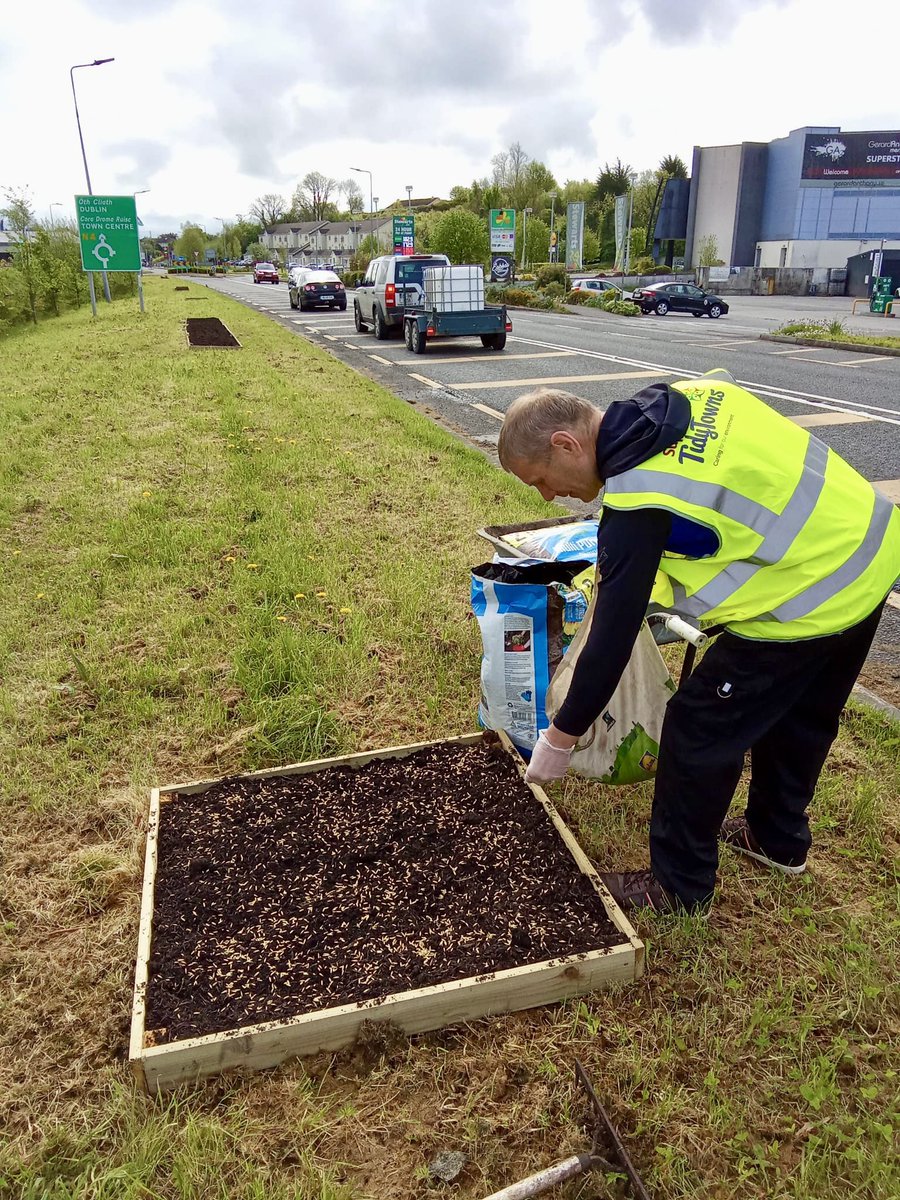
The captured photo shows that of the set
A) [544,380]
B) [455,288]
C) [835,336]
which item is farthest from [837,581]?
[835,336]

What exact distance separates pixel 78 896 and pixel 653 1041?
5.77ft

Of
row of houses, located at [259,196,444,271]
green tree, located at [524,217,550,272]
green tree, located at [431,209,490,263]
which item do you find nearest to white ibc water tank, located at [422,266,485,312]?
green tree, located at [431,209,490,263]

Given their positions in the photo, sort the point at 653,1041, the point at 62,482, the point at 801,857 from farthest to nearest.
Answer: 1. the point at 62,482
2. the point at 801,857
3. the point at 653,1041

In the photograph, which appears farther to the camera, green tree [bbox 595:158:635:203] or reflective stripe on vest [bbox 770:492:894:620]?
green tree [bbox 595:158:635:203]

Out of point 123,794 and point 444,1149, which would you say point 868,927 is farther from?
point 123,794

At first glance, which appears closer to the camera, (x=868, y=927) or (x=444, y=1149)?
(x=444, y=1149)

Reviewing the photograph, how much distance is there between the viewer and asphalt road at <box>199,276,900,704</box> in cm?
814

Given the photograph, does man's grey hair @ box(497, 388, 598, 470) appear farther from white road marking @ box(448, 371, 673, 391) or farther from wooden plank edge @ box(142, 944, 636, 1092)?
white road marking @ box(448, 371, 673, 391)

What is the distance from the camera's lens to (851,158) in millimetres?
58000

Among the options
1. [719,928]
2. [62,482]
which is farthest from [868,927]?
[62,482]

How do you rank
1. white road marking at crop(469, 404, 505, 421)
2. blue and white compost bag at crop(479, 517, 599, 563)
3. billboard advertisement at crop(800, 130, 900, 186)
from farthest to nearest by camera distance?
billboard advertisement at crop(800, 130, 900, 186) → white road marking at crop(469, 404, 505, 421) → blue and white compost bag at crop(479, 517, 599, 563)

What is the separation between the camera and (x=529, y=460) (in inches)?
84.2

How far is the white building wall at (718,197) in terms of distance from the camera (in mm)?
60312

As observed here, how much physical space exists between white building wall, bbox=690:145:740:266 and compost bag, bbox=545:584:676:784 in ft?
219
